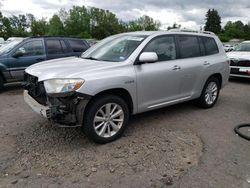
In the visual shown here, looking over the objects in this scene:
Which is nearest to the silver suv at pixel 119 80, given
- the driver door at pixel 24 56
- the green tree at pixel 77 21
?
the driver door at pixel 24 56


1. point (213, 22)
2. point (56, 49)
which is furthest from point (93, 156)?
point (213, 22)

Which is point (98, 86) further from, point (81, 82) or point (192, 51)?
point (192, 51)

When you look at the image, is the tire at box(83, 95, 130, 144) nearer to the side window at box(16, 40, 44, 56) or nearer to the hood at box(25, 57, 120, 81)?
the hood at box(25, 57, 120, 81)

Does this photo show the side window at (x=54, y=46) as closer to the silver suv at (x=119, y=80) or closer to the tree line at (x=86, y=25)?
the silver suv at (x=119, y=80)

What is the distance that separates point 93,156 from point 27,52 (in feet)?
18.2

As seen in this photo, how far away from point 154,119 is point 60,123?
2.20 m

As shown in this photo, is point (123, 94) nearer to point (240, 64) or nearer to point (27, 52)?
point (27, 52)

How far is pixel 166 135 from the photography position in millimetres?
4645

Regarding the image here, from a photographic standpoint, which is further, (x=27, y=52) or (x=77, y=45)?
(x=77, y=45)

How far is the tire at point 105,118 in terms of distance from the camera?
3.97 meters

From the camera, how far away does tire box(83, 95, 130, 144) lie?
397cm

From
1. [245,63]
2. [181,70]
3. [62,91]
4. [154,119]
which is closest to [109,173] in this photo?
[62,91]

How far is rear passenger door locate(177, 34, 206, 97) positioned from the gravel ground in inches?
30.1

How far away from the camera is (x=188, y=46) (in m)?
5.65
